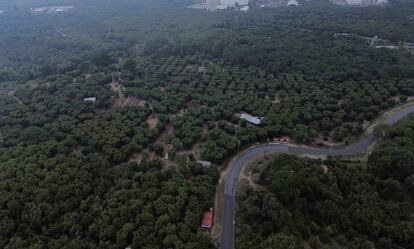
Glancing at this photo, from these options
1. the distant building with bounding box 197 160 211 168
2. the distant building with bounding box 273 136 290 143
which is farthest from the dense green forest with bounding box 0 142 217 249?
the distant building with bounding box 273 136 290 143

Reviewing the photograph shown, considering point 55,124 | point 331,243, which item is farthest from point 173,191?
point 55,124

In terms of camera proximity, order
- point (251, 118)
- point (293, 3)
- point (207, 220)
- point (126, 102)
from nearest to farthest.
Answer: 1. point (207, 220)
2. point (251, 118)
3. point (126, 102)
4. point (293, 3)

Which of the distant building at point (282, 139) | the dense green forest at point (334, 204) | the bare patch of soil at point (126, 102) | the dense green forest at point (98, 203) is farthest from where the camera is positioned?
the bare patch of soil at point (126, 102)

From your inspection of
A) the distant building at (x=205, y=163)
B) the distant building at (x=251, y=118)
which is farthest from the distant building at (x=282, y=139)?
the distant building at (x=205, y=163)

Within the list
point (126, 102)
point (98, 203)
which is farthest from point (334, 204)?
point (126, 102)

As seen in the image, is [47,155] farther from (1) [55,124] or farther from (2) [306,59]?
(2) [306,59]

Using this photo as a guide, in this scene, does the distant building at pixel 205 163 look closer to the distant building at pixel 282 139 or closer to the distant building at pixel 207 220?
the distant building at pixel 207 220

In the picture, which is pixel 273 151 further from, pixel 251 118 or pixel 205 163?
pixel 205 163
